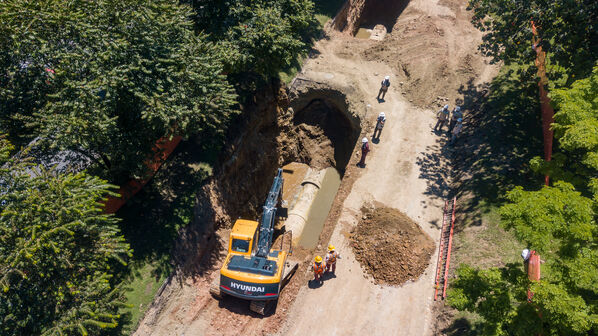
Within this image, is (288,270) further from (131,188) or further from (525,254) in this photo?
(525,254)

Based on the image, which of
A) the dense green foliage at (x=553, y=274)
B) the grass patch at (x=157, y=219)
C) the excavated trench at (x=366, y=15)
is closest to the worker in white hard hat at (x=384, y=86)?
the excavated trench at (x=366, y=15)

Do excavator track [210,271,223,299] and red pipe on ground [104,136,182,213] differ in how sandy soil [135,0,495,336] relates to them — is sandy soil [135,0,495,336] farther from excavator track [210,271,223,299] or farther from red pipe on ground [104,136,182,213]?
red pipe on ground [104,136,182,213]

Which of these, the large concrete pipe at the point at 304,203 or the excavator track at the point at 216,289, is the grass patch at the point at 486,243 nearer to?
the large concrete pipe at the point at 304,203

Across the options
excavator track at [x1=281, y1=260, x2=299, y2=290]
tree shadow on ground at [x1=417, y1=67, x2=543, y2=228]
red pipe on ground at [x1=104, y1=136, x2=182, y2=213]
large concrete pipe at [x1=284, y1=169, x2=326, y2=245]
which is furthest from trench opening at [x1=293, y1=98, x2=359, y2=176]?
red pipe on ground at [x1=104, y1=136, x2=182, y2=213]

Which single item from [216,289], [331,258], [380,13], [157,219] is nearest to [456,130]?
[331,258]

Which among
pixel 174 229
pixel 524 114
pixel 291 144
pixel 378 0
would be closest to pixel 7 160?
pixel 174 229

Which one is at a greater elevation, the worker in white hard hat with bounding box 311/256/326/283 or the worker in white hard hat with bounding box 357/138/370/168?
the worker in white hard hat with bounding box 357/138/370/168
